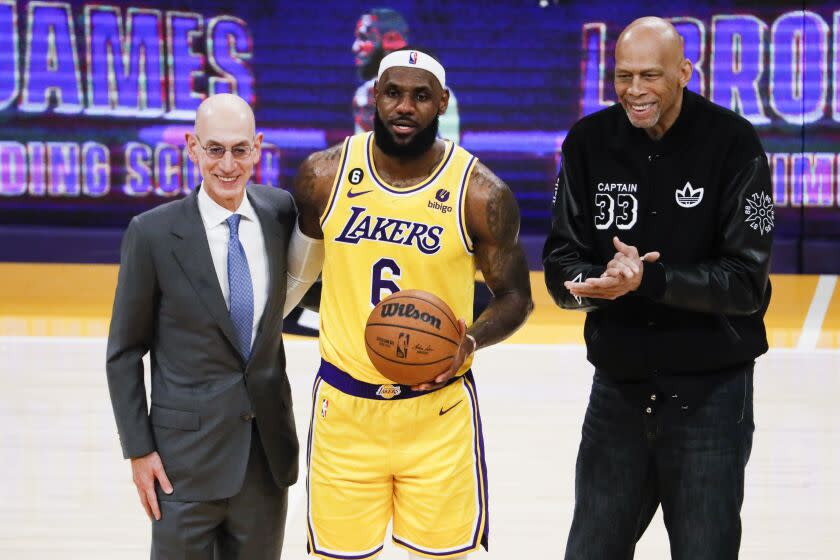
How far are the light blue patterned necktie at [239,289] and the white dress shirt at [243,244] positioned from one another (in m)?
0.01

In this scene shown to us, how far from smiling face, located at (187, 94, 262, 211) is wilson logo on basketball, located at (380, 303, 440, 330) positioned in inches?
20.5

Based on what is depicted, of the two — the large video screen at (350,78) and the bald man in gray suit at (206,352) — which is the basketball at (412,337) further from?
the large video screen at (350,78)

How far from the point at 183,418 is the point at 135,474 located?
0.20 m

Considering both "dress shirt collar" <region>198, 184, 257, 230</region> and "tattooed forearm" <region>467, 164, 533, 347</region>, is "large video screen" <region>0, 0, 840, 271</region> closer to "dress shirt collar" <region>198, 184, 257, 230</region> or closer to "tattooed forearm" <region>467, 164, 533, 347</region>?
"tattooed forearm" <region>467, 164, 533, 347</region>

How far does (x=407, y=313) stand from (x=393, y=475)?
56cm

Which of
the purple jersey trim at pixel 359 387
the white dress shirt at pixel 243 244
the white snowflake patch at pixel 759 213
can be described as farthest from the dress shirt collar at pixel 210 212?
the white snowflake patch at pixel 759 213

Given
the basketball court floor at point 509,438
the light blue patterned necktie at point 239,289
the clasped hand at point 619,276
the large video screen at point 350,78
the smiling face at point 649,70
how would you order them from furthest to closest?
the large video screen at point 350,78
the basketball court floor at point 509,438
the light blue patterned necktie at point 239,289
the smiling face at point 649,70
the clasped hand at point 619,276

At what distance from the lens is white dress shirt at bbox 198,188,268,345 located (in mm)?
3342

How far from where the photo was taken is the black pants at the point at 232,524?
3316mm

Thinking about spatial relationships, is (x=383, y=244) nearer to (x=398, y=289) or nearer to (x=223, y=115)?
(x=398, y=289)

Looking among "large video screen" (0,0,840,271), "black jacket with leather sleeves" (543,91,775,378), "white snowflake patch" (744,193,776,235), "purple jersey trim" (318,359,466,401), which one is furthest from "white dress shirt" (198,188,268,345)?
"large video screen" (0,0,840,271)

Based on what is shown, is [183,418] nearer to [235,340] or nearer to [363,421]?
[235,340]

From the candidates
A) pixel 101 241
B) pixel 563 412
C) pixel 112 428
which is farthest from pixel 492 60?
pixel 112 428

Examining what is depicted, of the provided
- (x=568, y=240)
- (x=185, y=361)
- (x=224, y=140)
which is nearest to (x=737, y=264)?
(x=568, y=240)
